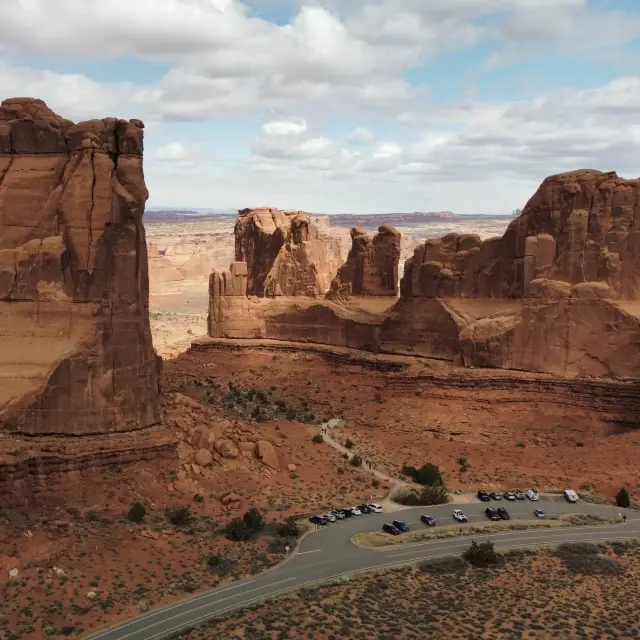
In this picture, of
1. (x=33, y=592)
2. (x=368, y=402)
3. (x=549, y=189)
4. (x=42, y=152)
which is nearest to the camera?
(x=33, y=592)

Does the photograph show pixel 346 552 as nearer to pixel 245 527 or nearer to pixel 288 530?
pixel 288 530

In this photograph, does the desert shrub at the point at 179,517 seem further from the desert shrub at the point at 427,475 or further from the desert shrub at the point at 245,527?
the desert shrub at the point at 427,475

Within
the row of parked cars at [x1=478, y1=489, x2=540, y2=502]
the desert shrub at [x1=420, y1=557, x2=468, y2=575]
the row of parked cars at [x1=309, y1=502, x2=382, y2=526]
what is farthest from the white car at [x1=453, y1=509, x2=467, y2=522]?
the desert shrub at [x1=420, y1=557, x2=468, y2=575]

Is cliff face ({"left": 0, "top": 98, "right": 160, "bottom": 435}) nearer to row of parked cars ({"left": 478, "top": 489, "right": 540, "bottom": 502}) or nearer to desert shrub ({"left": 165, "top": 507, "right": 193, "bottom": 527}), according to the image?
desert shrub ({"left": 165, "top": 507, "right": 193, "bottom": 527})

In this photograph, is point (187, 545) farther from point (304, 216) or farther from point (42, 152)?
point (304, 216)

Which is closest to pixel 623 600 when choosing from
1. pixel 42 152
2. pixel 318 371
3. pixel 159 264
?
pixel 42 152

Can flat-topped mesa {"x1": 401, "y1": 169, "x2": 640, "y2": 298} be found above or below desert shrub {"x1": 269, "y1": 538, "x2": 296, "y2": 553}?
above

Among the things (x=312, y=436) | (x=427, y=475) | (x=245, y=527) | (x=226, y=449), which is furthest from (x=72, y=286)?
(x=427, y=475)
